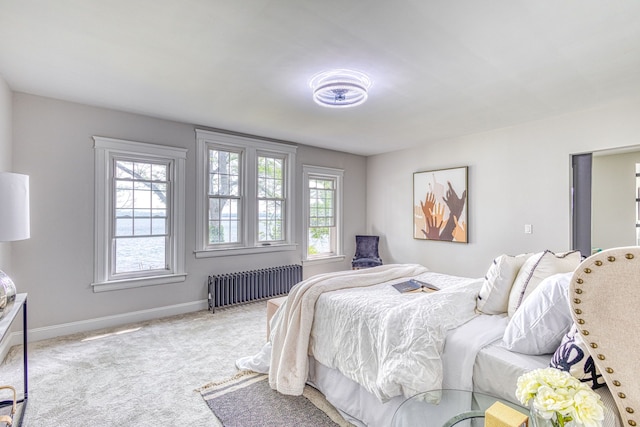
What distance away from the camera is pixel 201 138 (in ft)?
13.9

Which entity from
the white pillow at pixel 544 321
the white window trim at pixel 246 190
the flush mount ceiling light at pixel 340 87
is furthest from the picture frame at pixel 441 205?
the white pillow at pixel 544 321

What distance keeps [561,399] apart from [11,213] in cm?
266

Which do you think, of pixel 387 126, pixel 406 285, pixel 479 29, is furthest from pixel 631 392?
pixel 387 126

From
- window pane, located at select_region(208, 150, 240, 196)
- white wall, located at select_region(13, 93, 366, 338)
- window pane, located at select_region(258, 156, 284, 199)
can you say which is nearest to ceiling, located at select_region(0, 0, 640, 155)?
white wall, located at select_region(13, 93, 366, 338)

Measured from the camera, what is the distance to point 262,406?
→ 2115mm

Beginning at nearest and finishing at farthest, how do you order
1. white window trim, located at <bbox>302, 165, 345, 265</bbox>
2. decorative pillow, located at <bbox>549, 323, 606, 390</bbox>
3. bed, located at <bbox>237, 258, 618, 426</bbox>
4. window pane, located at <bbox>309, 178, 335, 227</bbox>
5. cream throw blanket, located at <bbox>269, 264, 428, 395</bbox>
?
decorative pillow, located at <bbox>549, 323, 606, 390</bbox>
bed, located at <bbox>237, 258, 618, 426</bbox>
cream throw blanket, located at <bbox>269, 264, 428, 395</bbox>
white window trim, located at <bbox>302, 165, 345, 265</bbox>
window pane, located at <bbox>309, 178, 335, 227</bbox>

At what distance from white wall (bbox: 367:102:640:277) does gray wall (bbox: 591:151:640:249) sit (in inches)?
10.2

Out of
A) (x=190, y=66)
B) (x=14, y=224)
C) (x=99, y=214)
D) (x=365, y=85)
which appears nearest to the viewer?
(x=14, y=224)

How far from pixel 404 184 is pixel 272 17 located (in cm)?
414

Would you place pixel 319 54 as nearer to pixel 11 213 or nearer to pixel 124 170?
pixel 11 213

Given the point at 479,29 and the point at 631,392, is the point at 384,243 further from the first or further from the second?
the point at 631,392

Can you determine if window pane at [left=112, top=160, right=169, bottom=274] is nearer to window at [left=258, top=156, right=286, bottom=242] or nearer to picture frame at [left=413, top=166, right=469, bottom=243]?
window at [left=258, top=156, right=286, bottom=242]

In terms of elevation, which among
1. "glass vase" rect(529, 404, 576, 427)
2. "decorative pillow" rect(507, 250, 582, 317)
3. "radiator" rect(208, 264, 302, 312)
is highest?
"decorative pillow" rect(507, 250, 582, 317)

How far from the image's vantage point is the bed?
1574 millimetres
